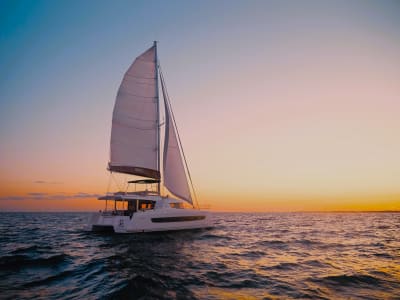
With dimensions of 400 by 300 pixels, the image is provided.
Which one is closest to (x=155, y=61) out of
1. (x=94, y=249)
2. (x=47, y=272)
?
(x=94, y=249)

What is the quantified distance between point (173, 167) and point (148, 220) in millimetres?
5600

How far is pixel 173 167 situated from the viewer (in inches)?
955

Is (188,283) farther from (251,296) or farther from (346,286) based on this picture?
(346,286)

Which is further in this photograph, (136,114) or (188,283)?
(136,114)

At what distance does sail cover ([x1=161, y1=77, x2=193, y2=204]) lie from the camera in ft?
78.8

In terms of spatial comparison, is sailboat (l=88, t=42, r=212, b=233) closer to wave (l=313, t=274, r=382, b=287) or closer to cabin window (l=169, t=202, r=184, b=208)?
cabin window (l=169, t=202, r=184, b=208)

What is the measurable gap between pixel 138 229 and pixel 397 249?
16.4m

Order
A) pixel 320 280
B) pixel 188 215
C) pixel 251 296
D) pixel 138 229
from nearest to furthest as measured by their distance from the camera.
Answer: pixel 251 296 → pixel 320 280 → pixel 138 229 → pixel 188 215

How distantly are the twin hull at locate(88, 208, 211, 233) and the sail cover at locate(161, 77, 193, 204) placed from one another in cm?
199

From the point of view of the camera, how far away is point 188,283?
8578mm

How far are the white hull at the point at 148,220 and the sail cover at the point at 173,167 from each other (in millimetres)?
1910

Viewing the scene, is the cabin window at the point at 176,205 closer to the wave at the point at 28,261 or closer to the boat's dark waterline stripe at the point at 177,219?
the boat's dark waterline stripe at the point at 177,219

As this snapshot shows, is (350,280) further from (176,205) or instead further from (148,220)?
(176,205)

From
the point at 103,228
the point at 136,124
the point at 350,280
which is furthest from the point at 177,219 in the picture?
the point at 350,280
